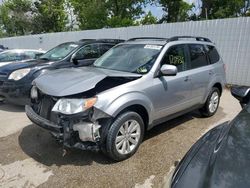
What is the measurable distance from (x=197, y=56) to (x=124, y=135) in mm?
2398

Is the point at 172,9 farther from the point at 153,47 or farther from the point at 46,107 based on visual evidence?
the point at 46,107

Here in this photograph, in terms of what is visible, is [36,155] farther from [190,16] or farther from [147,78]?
[190,16]

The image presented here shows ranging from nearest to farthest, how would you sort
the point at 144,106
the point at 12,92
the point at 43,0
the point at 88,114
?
the point at 88,114 < the point at 144,106 < the point at 12,92 < the point at 43,0

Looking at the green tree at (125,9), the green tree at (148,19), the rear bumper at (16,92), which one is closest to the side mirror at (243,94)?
the rear bumper at (16,92)

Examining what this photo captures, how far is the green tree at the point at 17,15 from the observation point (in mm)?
37031

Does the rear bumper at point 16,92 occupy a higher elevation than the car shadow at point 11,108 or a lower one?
higher

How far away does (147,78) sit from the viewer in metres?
3.83

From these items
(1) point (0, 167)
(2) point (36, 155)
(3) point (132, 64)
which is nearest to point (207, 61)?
(3) point (132, 64)

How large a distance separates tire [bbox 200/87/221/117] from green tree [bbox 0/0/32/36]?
122 ft

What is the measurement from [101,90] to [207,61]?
2.78 metres

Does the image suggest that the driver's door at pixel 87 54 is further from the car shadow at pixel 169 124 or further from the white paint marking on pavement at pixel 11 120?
the car shadow at pixel 169 124

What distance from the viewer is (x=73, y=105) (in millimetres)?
3234

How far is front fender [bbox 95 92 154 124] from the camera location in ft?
10.7

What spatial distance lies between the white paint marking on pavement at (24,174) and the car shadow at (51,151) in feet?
0.48
